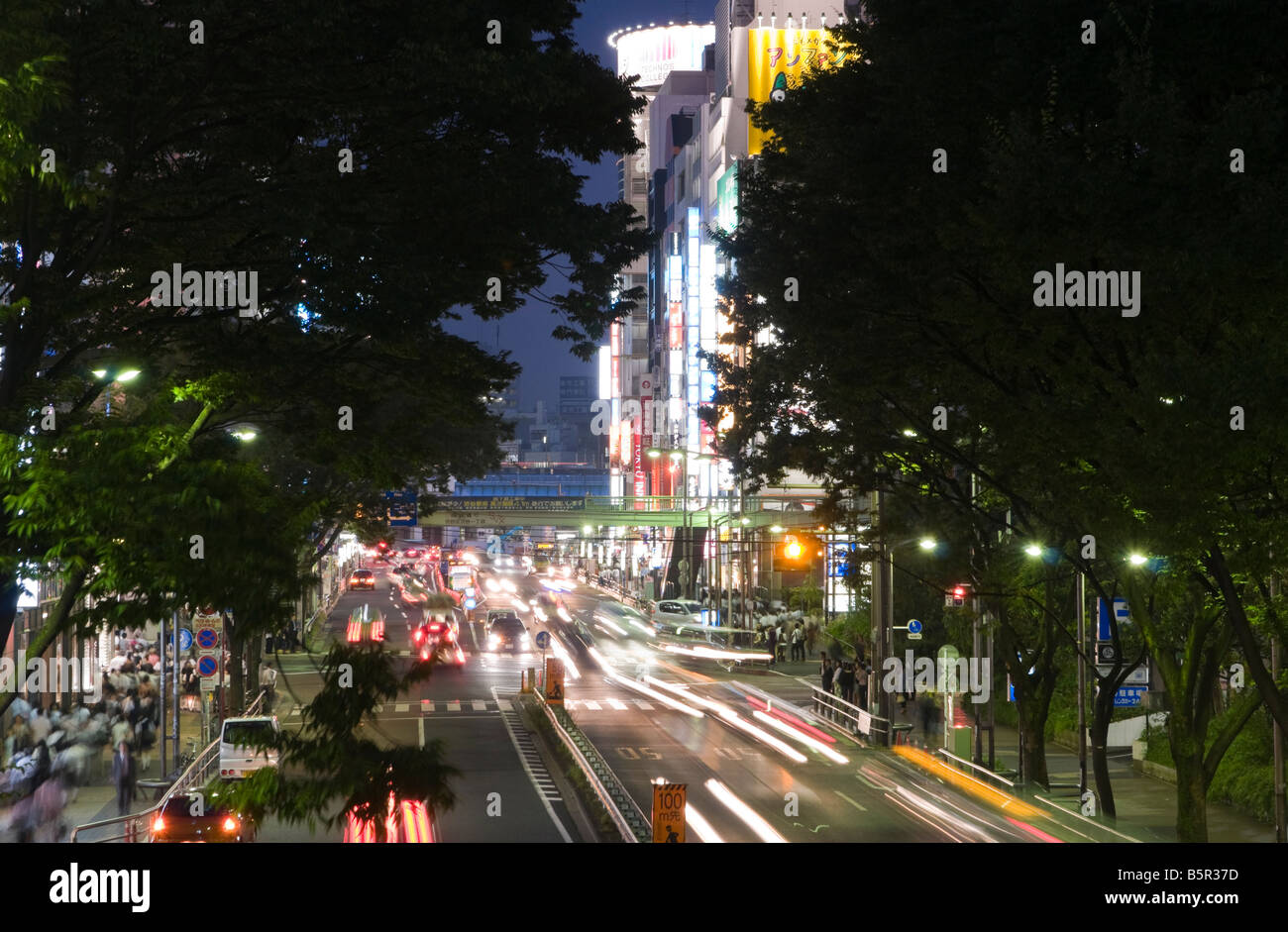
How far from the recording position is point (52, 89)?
967 centimetres

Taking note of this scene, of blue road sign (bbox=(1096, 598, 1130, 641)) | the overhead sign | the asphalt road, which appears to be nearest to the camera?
the asphalt road

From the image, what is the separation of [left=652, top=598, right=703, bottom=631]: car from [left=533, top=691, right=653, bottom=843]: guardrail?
1265 inches

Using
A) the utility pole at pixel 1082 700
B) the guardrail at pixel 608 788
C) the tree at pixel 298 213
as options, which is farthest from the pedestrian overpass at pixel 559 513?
the tree at pixel 298 213

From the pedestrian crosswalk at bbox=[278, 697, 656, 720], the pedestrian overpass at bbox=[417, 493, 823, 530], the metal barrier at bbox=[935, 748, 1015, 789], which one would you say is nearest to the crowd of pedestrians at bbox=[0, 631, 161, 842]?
the pedestrian crosswalk at bbox=[278, 697, 656, 720]

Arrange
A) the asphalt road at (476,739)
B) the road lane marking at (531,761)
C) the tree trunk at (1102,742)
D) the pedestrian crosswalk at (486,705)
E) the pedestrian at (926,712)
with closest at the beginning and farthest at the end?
the asphalt road at (476,739) → the tree trunk at (1102,742) → the road lane marking at (531,761) → the pedestrian at (926,712) → the pedestrian crosswalk at (486,705)

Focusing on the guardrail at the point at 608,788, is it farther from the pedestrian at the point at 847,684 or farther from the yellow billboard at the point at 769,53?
the yellow billboard at the point at 769,53

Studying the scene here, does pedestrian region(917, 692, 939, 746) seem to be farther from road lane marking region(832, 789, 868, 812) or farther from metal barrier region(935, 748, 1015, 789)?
road lane marking region(832, 789, 868, 812)

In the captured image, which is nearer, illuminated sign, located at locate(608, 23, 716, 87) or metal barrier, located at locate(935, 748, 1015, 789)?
metal barrier, located at locate(935, 748, 1015, 789)

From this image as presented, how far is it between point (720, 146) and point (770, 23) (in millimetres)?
11410

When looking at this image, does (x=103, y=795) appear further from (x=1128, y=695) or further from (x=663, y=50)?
(x=663, y=50)

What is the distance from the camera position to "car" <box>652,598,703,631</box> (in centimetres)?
6575

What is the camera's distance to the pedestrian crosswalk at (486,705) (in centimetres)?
4006

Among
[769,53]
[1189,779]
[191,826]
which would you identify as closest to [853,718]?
[1189,779]
